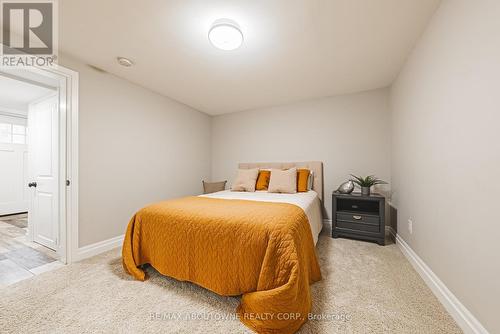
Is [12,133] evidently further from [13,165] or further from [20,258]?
[20,258]

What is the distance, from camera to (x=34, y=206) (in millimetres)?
2514

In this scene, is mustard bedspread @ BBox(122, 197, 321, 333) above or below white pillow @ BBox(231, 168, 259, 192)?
below

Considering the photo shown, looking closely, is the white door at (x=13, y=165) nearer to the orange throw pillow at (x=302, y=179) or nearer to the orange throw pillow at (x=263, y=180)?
the orange throw pillow at (x=263, y=180)

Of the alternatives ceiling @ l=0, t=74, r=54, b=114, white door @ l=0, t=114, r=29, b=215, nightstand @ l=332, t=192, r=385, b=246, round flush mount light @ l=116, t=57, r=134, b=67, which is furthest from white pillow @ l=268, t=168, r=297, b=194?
white door @ l=0, t=114, r=29, b=215

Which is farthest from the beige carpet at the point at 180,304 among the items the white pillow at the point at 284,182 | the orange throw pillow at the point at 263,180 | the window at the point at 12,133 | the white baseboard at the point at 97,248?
the window at the point at 12,133

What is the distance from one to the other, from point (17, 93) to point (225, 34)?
3734 mm

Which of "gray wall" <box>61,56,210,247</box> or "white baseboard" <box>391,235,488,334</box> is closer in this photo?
"white baseboard" <box>391,235,488,334</box>

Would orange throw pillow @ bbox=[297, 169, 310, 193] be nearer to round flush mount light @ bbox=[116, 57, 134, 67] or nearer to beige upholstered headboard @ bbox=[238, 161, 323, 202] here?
beige upholstered headboard @ bbox=[238, 161, 323, 202]

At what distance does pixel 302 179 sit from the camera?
2.87 metres

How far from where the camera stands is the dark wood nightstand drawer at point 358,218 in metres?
2.39

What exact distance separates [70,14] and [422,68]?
2959mm

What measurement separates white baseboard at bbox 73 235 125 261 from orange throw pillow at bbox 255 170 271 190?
6.63 feet

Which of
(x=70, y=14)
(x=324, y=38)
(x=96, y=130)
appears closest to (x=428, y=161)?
(x=324, y=38)

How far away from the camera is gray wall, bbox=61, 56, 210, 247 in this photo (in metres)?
2.09
